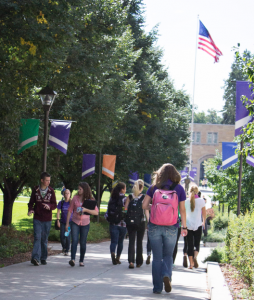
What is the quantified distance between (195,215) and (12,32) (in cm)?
545

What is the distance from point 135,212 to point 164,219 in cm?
334

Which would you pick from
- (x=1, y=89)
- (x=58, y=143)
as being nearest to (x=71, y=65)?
(x=58, y=143)

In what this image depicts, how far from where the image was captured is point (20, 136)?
13680mm

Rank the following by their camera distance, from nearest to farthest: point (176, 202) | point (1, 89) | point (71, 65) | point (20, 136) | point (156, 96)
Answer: point (176, 202)
point (1, 89)
point (20, 136)
point (71, 65)
point (156, 96)

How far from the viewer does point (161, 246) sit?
698cm

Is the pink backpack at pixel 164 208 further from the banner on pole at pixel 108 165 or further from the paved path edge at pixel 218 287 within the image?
the banner on pole at pixel 108 165

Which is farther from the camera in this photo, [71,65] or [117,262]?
[71,65]

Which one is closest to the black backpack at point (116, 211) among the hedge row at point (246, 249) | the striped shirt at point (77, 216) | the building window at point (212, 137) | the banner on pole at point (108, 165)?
the striped shirt at point (77, 216)

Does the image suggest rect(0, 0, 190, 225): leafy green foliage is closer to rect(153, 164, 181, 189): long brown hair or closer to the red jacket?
the red jacket

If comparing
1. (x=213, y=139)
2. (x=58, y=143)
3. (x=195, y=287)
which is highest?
(x=213, y=139)

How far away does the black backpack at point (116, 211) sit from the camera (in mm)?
10508

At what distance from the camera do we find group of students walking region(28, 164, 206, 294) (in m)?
6.90

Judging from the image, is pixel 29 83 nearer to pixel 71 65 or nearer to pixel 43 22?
pixel 43 22

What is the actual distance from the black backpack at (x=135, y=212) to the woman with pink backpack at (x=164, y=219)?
2.96m
